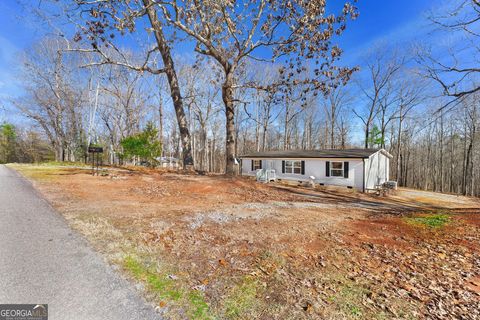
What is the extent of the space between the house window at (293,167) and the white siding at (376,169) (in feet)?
16.4

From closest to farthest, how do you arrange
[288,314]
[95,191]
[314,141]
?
1. [288,314]
2. [95,191]
3. [314,141]

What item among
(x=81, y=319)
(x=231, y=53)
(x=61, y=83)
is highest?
(x=61, y=83)

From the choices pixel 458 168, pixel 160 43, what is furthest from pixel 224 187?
pixel 458 168

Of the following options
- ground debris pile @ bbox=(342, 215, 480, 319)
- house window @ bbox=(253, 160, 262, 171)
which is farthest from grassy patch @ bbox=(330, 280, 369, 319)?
house window @ bbox=(253, 160, 262, 171)

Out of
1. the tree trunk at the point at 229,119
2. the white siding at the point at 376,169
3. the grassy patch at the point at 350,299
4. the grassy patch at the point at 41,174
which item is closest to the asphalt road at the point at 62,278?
the grassy patch at the point at 350,299

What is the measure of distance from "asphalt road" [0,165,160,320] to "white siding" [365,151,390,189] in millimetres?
16995

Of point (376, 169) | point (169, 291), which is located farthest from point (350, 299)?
point (376, 169)

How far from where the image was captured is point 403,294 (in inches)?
103

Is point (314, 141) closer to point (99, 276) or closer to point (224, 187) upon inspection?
point (224, 187)

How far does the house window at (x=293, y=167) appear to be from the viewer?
18580mm

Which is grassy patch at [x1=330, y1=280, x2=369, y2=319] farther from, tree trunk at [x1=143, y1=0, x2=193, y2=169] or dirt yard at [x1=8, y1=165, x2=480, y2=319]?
tree trunk at [x1=143, y1=0, x2=193, y2=169]

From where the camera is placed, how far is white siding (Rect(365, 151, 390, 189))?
15.9m

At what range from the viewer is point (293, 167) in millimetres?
18953

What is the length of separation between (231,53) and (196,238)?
11.3m
